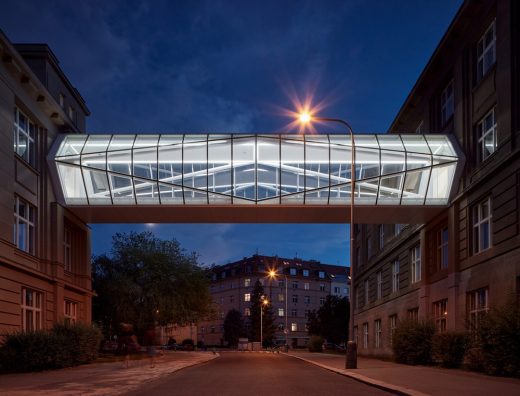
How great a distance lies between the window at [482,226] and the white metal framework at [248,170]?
3470mm

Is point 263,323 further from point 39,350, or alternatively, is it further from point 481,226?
point 39,350

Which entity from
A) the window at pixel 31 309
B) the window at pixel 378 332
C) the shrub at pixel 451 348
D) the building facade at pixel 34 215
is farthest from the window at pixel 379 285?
the window at pixel 31 309

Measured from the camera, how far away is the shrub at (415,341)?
1126 inches

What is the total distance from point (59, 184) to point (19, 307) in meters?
7.69

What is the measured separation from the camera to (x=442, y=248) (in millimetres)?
32906

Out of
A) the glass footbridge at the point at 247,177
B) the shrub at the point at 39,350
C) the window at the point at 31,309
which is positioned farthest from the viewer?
the glass footbridge at the point at 247,177

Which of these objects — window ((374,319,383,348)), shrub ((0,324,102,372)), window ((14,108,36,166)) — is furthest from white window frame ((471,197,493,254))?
window ((374,319,383,348))

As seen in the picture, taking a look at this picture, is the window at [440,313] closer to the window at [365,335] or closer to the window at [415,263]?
the window at [415,263]

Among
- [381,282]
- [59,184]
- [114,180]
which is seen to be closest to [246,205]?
[114,180]

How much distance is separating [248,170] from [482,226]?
12.4 metres

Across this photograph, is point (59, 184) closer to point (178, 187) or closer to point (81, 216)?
point (81, 216)

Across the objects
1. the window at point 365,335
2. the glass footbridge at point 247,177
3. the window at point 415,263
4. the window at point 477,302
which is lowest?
the window at point 365,335

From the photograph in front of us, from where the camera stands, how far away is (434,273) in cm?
3334

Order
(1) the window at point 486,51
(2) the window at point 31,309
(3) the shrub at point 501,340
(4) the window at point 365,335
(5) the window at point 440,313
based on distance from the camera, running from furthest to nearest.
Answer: (4) the window at point 365,335 < (5) the window at point 440,313 < (2) the window at point 31,309 < (1) the window at point 486,51 < (3) the shrub at point 501,340
